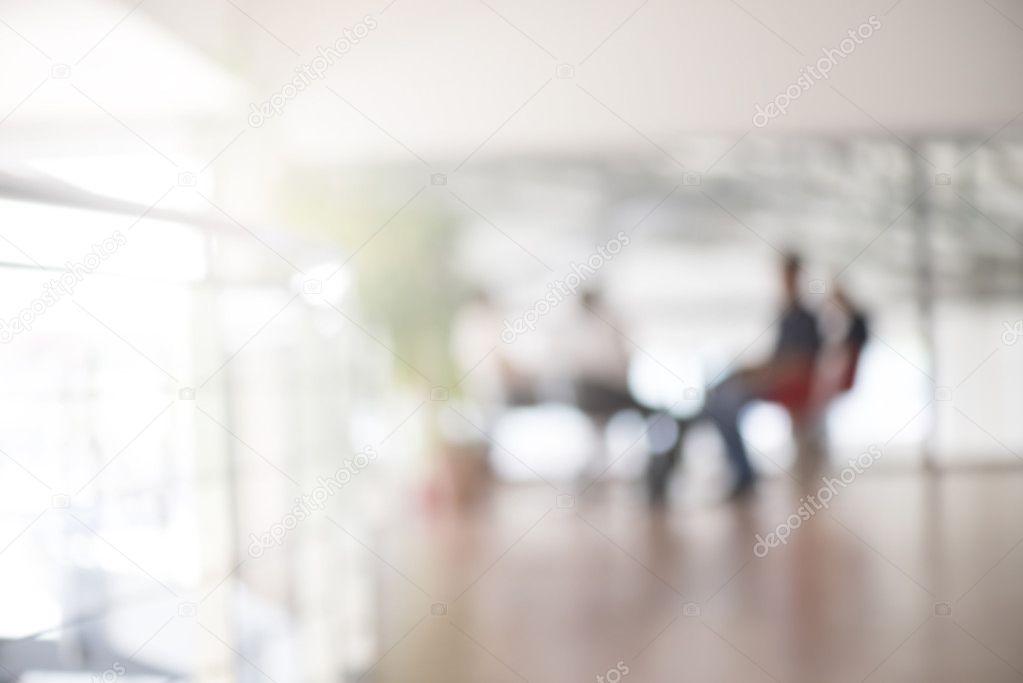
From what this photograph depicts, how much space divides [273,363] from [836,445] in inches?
46.4

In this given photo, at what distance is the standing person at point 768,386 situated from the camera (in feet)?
5.54

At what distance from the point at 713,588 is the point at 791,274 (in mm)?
682

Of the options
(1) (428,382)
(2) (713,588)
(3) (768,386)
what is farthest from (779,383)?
(1) (428,382)

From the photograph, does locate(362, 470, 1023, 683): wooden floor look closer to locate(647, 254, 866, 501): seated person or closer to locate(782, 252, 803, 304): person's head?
locate(647, 254, 866, 501): seated person

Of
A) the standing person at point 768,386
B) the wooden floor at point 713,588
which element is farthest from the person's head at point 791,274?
the wooden floor at point 713,588

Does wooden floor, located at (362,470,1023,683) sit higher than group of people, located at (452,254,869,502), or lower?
lower

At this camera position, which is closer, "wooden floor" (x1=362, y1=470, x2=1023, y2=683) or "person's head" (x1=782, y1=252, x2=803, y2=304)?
"wooden floor" (x1=362, y1=470, x2=1023, y2=683)

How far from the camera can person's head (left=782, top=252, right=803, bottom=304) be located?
5.59 feet

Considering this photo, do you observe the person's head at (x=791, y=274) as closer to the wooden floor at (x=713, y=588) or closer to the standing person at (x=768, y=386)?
the standing person at (x=768, y=386)

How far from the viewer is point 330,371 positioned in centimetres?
147

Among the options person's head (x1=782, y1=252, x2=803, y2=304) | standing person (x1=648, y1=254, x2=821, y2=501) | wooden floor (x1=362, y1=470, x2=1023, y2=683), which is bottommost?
wooden floor (x1=362, y1=470, x2=1023, y2=683)

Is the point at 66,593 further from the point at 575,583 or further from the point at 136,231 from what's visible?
the point at 575,583

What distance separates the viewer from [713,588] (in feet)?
5.06

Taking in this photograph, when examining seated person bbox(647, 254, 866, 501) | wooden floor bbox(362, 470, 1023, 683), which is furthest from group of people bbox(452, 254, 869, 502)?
wooden floor bbox(362, 470, 1023, 683)
